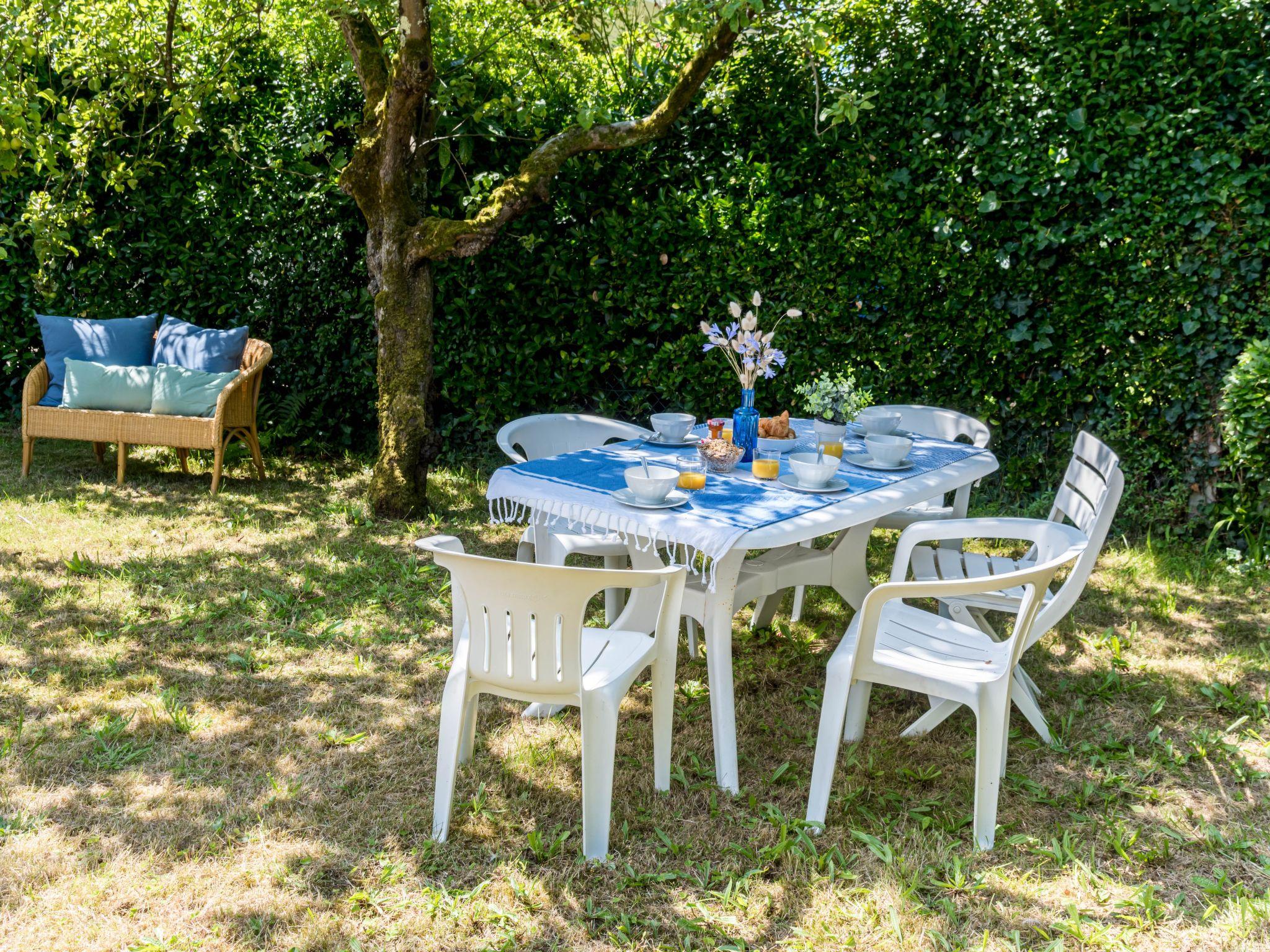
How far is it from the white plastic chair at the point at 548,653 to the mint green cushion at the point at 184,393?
151 inches

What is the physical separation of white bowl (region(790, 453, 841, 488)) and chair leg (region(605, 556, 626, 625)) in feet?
2.69

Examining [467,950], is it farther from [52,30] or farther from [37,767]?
[52,30]

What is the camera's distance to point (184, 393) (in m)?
5.98

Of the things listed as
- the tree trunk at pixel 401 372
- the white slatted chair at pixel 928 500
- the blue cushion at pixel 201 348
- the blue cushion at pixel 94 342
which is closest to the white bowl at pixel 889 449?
the white slatted chair at pixel 928 500

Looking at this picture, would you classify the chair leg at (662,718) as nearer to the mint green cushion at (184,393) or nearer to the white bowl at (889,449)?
the white bowl at (889,449)

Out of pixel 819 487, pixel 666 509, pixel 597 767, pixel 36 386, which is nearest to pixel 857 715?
pixel 819 487

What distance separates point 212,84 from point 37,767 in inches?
168

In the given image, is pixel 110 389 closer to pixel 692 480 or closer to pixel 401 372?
pixel 401 372

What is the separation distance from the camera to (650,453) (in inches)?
145

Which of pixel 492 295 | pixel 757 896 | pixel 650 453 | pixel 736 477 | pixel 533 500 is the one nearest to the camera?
pixel 757 896

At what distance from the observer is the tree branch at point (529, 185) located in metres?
5.18

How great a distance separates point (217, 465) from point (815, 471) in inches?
159

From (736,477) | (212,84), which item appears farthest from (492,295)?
(736,477)

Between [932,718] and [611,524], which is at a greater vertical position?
[611,524]
